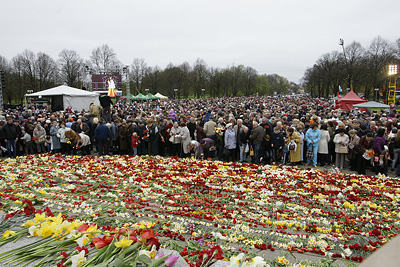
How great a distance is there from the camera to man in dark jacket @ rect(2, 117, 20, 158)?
43.6 ft

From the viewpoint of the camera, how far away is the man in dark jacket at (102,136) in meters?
13.0

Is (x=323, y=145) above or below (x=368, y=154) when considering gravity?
above

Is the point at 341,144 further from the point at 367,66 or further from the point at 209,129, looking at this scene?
the point at 367,66

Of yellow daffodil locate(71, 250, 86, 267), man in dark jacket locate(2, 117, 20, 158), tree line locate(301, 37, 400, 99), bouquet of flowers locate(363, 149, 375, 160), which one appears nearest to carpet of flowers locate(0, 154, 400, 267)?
yellow daffodil locate(71, 250, 86, 267)

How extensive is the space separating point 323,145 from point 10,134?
1421cm

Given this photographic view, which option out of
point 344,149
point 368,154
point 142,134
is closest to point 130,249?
point 368,154

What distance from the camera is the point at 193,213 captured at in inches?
220

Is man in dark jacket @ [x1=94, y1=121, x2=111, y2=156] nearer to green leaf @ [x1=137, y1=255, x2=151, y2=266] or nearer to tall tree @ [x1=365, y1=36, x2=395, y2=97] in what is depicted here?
green leaf @ [x1=137, y1=255, x2=151, y2=266]

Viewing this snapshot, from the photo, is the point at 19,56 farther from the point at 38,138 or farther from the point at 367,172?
the point at 367,172

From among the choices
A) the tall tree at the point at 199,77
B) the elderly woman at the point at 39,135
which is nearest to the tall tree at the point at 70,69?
the tall tree at the point at 199,77

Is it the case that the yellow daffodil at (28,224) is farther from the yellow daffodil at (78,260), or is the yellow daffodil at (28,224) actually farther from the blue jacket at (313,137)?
the blue jacket at (313,137)

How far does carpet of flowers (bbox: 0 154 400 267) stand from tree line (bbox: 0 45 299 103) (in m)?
39.5

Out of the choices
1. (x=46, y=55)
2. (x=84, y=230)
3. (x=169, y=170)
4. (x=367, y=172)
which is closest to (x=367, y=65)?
(x=367, y=172)

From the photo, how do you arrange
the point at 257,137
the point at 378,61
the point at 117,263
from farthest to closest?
1. the point at 378,61
2. the point at 257,137
3. the point at 117,263
